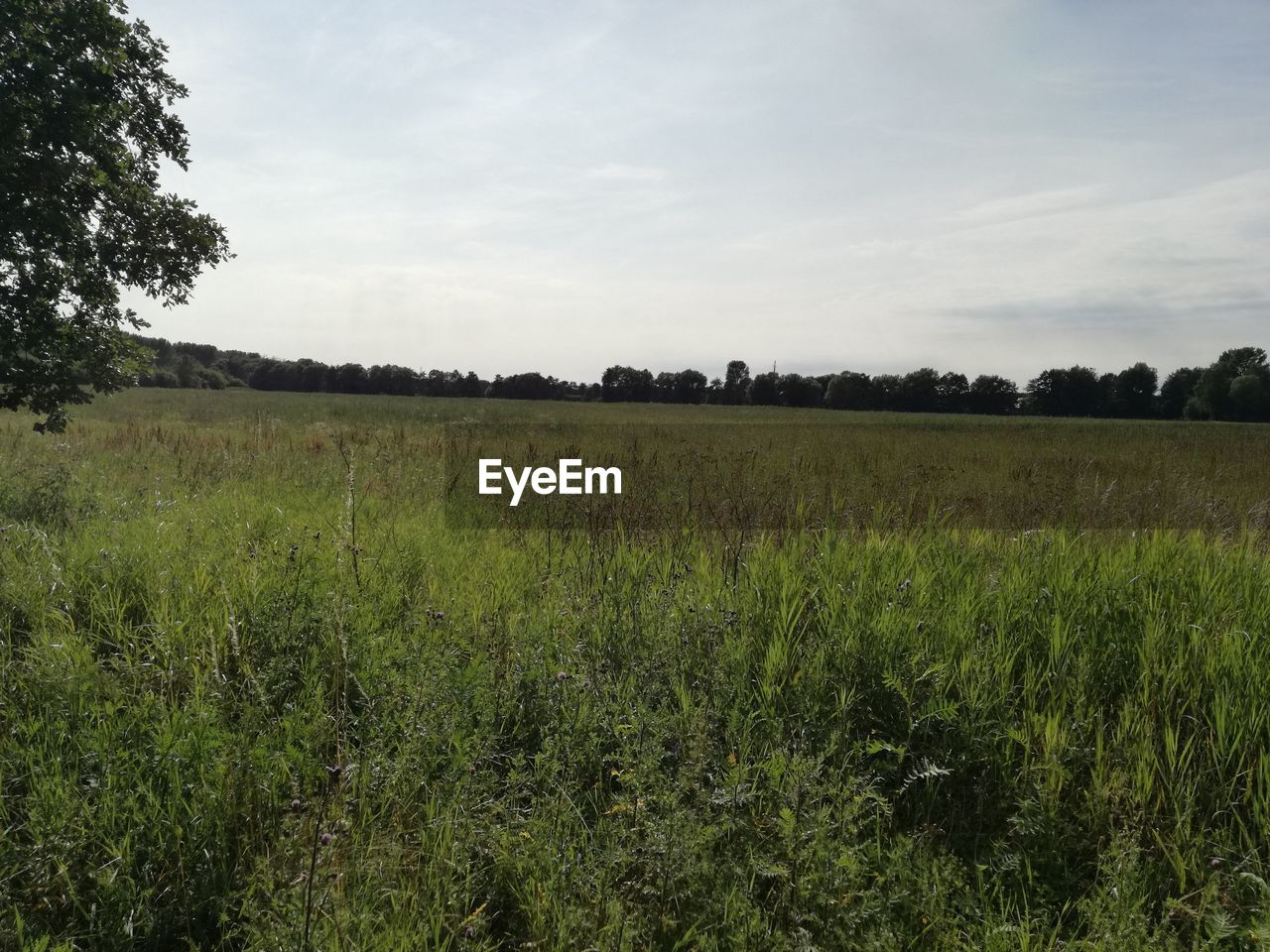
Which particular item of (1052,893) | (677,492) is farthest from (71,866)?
(677,492)

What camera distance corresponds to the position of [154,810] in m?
2.36

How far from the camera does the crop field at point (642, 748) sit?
2160 mm

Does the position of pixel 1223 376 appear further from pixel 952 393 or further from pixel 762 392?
pixel 762 392

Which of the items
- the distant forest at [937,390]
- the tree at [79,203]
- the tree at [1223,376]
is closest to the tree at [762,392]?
the distant forest at [937,390]

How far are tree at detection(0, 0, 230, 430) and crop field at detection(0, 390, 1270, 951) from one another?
3.70 m

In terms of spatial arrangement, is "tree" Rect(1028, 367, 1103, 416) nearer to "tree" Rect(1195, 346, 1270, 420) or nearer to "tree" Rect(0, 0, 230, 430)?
"tree" Rect(1195, 346, 1270, 420)

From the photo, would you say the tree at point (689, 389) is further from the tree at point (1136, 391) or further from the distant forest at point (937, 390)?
the tree at point (1136, 391)

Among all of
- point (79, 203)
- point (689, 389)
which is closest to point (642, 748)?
point (79, 203)

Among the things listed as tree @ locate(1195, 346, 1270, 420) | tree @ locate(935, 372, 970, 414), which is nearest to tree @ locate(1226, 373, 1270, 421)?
tree @ locate(1195, 346, 1270, 420)

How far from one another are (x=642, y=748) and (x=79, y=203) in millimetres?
8698

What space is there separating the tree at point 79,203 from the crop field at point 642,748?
12.1 feet

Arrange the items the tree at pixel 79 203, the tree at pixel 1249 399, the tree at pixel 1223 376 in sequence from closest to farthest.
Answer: the tree at pixel 79 203
the tree at pixel 1249 399
the tree at pixel 1223 376

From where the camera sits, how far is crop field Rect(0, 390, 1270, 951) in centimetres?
216

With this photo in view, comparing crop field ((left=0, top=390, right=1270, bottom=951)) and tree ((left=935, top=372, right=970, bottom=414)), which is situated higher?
tree ((left=935, top=372, right=970, bottom=414))
